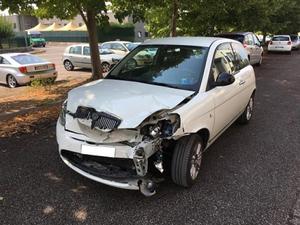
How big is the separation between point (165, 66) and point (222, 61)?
36.8 inches

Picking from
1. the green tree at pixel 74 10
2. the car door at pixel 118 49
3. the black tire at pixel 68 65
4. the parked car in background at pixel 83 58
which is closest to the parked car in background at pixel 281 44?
the car door at pixel 118 49

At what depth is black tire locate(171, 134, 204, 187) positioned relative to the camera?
148 inches

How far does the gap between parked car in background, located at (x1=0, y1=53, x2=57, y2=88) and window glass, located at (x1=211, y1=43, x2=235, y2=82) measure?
9573 millimetres

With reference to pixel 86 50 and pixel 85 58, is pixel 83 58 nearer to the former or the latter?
→ pixel 85 58

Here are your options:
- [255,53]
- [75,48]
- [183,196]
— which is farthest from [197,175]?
[75,48]

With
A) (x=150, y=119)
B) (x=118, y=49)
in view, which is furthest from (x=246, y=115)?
(x=118, y=49)

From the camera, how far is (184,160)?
3.75 metres

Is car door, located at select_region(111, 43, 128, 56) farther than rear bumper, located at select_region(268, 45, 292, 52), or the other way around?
rear bumper, located at select_region(268, 45, 292, 52)

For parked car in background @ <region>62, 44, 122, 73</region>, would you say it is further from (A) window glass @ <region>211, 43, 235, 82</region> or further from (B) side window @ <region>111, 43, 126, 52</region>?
(A) window glass @ <region>211, 43, 235, 82</region>

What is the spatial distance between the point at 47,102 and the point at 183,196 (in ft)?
18.5

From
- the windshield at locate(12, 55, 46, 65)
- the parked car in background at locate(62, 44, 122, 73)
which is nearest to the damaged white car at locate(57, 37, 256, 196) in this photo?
the windshield at locate(12, 55, 46, 65)

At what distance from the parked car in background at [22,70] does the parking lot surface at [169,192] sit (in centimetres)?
815

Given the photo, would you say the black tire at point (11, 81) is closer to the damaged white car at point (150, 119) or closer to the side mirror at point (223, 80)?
the damaged white car at point (150, 119)

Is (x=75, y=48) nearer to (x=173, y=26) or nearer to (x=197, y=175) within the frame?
(x=173, y=26)
